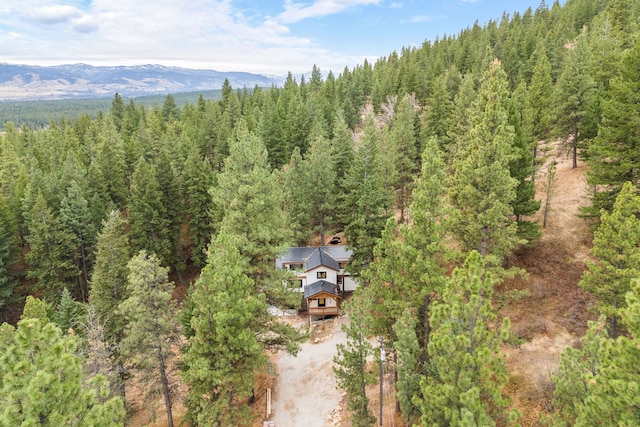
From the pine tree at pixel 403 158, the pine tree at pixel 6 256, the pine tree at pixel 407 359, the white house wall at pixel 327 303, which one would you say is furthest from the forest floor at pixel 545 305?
the pine tree at pixel 6 256

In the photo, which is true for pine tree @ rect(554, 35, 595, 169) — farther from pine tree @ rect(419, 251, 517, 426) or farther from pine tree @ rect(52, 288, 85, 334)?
pine tree @ rect(52, 288, 85, 334)

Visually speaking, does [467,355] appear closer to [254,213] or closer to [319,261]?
[254,213]

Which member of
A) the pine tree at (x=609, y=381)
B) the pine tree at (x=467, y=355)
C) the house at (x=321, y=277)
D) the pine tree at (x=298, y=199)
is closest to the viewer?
the pine tree at (x=609, y=381)

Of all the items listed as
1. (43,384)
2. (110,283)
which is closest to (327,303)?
(110,283)

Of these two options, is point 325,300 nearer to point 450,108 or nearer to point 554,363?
point 554,363

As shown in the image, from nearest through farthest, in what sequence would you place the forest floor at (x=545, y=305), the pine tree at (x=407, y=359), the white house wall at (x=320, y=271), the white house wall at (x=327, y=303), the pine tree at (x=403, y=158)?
1. the pine tree at (x=407, y=359)
2. the forest floor at (x=545, y=305)
3. the white house wall at (x=327, y=303)
4. the white house wall at (x=320, y=271)
5. the pine tree at (x=403, y=158)

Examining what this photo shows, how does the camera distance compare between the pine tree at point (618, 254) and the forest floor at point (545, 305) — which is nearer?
the pine tree at point (618, 254)

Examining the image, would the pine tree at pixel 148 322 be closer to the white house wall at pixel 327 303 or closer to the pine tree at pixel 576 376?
the white house wall at pixel 327 303

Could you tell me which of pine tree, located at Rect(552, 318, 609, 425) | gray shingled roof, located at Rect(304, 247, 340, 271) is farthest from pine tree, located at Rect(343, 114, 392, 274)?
pine tree, located at Rect(552, 318, 609, 425)

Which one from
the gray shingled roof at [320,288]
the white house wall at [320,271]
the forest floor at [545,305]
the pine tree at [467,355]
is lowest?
the gray shingled roof at [320,288]
